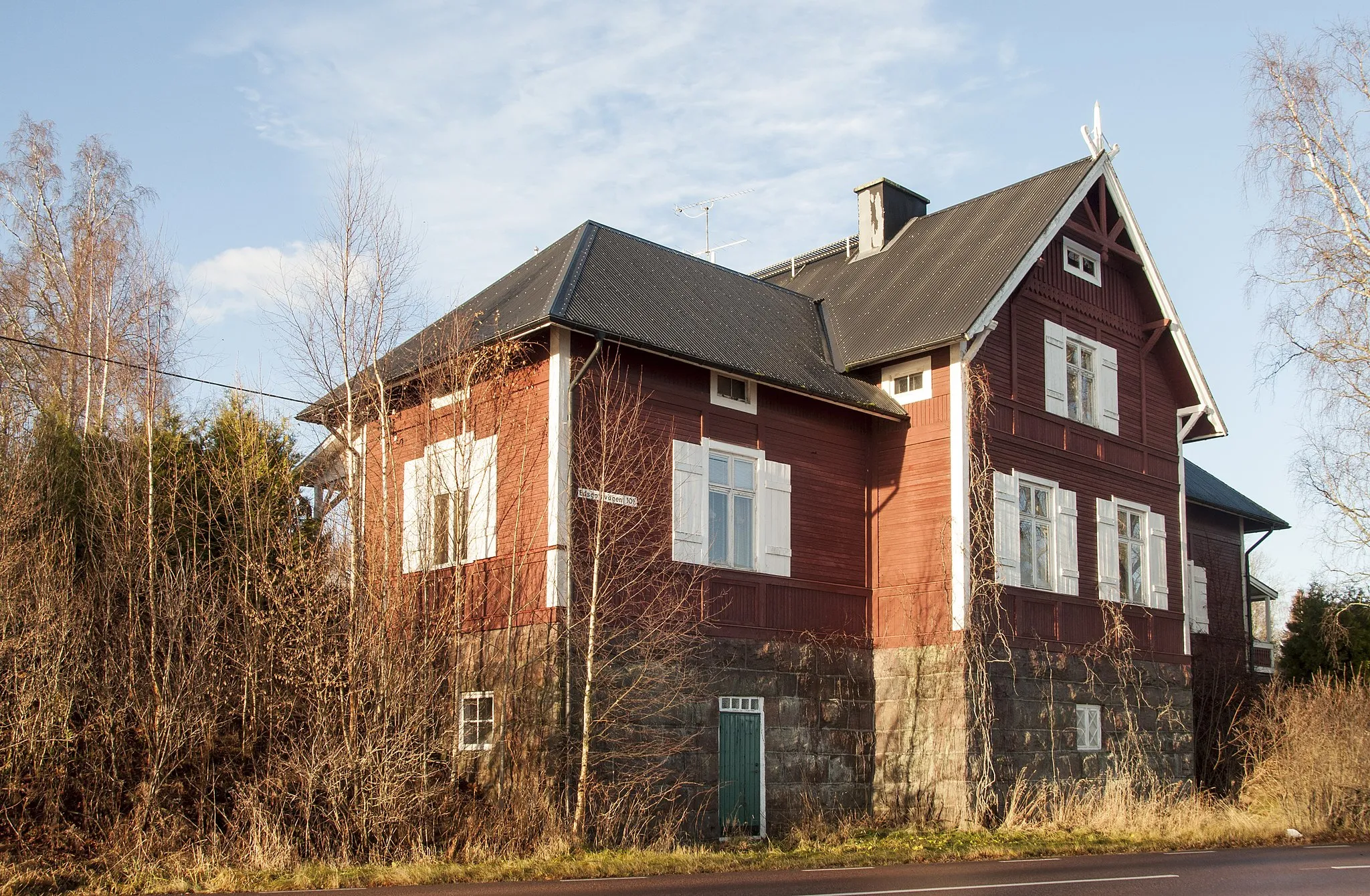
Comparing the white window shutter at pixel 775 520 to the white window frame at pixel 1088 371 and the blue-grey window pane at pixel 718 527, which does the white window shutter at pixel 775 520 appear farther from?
the white window frame at pixel 1088 371

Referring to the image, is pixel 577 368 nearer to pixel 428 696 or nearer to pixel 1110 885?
pixel 428 696

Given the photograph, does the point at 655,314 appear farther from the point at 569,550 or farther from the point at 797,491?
the point at 569,550

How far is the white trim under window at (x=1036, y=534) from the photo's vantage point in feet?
63.4

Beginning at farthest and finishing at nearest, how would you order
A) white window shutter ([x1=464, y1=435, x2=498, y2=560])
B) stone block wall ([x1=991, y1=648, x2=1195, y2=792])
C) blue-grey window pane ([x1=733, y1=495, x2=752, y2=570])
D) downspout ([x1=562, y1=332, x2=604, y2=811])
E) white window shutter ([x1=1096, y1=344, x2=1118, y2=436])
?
white window shutter ([x1=1096, y1=344, x2=1118, y2=436]), stone block wall ([x1=991, y1=648, x2=1195, y2=792]), blue-grey window pane ([x1=733, y1=495, x2=752, y2=570]), white window shutter ([x1=464, y1=435, x2=498, y2=560]), downspout ([x1=562, y1=332, x2=604, y2=811])

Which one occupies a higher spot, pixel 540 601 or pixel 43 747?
pixel 540 601

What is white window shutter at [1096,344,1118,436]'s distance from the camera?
875 inches

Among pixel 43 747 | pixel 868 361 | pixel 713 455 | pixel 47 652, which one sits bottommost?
pixel 43 747

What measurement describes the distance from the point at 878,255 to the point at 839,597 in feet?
25.3

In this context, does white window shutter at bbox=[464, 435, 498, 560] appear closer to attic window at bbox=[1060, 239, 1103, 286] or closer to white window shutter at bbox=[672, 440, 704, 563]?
white window shutter at bbox=[672, 440, 704, 563]

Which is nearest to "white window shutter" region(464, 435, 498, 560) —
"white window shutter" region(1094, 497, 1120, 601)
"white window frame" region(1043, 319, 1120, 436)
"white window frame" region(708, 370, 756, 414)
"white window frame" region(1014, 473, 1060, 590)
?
"white window frame" region(708, 370, 756, 414)

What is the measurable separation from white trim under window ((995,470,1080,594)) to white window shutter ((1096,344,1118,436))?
2.05m

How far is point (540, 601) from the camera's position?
1576 centimetres

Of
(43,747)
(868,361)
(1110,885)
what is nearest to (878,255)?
(868,361)

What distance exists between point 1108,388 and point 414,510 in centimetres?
1233
